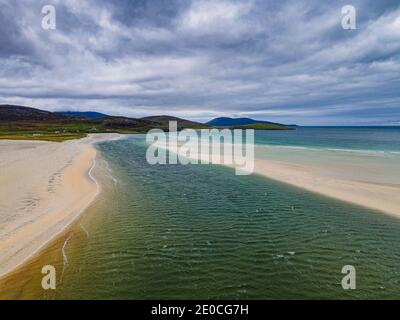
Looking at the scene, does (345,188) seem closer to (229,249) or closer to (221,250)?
(229,249)

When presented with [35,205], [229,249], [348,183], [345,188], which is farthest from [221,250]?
[348,183]

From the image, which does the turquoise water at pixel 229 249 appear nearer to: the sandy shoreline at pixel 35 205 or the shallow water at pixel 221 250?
the shallow water at pixel 221 250

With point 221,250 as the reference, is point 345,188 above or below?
above

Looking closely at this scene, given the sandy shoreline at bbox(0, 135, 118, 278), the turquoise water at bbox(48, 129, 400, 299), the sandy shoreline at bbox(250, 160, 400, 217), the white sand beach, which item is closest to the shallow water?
the turquoise water at bbox(48, 129, 400, 299)

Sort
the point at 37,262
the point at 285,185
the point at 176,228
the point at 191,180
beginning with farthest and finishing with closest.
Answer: the point at 191,180
the point at 285,185
the point at 176,228
the point at 37,262

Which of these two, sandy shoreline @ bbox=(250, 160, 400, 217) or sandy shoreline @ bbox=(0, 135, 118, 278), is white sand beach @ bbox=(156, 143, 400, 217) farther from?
sandy shoreline @ bbox=(0, 135, 118, 278)
